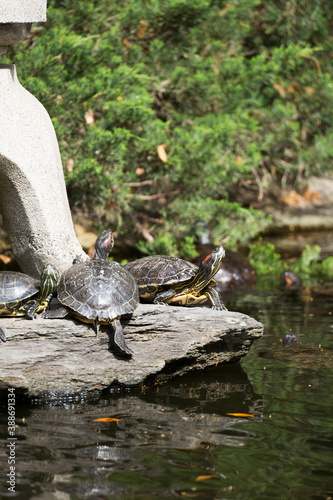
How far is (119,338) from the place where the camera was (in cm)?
437

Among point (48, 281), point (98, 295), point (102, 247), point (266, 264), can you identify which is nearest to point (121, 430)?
point (98, 295)

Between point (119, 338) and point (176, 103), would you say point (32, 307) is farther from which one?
point (176, 103)

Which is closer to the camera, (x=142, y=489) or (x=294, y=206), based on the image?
(x=142, y=489)

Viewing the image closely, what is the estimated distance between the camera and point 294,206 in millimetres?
12812

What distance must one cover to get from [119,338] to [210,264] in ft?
3.84

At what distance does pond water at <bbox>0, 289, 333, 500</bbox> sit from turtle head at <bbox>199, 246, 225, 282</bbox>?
0.80 metres

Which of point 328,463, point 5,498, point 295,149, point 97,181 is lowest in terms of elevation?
point 295,149

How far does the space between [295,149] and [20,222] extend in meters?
7.61

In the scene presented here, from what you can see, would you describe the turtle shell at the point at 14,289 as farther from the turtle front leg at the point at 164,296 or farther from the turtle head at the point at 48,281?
the turtle front leg at the point at 164,296

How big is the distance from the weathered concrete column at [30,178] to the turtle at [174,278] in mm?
624

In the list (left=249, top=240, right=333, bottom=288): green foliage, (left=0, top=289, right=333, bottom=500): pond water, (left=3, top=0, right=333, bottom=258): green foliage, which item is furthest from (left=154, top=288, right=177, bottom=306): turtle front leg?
(left=249, top=240, right=333, bottom=288): green foliage

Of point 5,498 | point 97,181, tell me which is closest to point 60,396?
point 5,498

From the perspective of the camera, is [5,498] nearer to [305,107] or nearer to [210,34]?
[210,34]

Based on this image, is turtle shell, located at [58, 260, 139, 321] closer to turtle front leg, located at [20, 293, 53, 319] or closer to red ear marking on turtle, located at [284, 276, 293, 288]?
turtle front leg, located at [20, 293, 53, 319]
